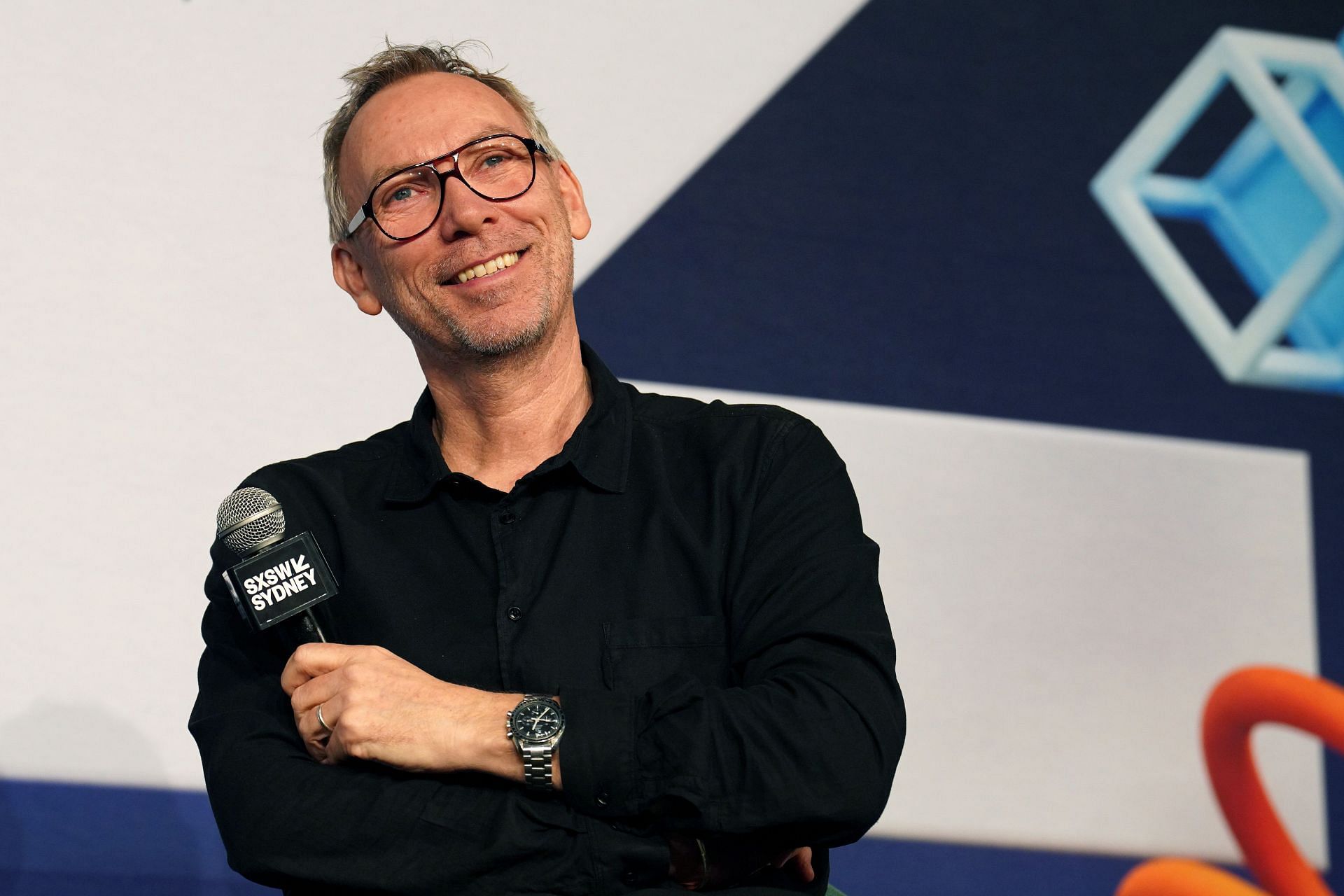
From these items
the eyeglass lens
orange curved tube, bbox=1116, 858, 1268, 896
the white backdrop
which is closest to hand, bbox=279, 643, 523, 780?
the eyeglass lens

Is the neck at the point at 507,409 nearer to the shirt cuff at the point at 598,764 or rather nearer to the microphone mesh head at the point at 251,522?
the microphone mesh head at the point at 251,522

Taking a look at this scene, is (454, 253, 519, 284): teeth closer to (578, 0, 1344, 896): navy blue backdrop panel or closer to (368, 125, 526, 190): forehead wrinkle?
(368, 125, 526, 190): forehead wrinkle

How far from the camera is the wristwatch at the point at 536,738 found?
143 centimetres

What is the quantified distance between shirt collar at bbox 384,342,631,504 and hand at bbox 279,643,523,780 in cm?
33

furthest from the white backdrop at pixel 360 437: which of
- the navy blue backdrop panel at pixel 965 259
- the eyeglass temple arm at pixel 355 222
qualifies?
the eyeglass temple arm at pixel 355 222

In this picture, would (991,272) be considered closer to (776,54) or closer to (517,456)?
(776,54)

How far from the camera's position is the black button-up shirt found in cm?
144

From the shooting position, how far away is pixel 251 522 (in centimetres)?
157

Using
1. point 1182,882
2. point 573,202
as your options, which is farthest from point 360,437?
point 1182,882

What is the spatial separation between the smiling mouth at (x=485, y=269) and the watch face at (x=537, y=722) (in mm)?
669

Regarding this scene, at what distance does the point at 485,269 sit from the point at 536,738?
2.35 ft

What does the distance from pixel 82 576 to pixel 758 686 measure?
6.10 ft

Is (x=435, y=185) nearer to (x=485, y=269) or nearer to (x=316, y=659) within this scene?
(x=485, y=269)

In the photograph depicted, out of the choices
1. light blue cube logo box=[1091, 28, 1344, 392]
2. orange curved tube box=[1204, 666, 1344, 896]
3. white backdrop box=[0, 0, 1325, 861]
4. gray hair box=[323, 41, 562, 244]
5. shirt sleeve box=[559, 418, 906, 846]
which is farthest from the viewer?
light blue cube logo box=[1091, 28, 1344, 392]
